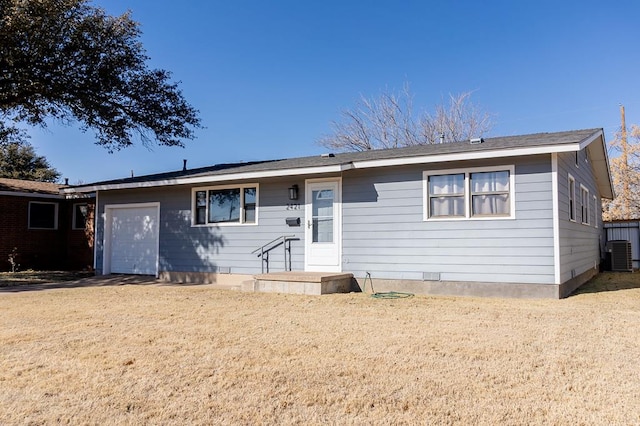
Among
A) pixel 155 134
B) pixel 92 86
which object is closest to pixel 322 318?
pixel 92 86

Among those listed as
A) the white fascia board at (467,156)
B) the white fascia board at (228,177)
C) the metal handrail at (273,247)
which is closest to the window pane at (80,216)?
the white fascia board at (228,177)

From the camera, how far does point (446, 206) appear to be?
28.4 feet

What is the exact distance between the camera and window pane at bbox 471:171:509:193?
817cm

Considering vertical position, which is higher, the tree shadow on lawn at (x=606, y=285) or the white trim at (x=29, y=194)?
the white trim at (x=29, y=194)

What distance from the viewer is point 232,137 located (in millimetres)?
26406

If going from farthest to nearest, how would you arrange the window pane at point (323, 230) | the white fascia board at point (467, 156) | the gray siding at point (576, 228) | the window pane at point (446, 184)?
the window pane at point (323, 230) → the window pane at point (446, 184) → the gray siding at point (576, 228) → the white fascia board at point (467, 156)

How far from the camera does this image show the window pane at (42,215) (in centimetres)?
1620

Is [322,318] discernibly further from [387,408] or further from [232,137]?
[232,137]

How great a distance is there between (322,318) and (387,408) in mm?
3141

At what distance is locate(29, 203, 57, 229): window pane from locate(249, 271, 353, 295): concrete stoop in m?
11.3

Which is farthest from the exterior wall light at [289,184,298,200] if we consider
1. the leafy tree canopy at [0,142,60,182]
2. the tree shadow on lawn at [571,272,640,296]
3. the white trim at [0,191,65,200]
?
the leafy tree canopy at [0,142,60,182]

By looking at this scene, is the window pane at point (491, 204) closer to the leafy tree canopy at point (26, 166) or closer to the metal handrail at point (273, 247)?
the metal handrail at point (273, 247)

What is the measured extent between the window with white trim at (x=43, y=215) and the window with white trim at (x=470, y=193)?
14.5 m

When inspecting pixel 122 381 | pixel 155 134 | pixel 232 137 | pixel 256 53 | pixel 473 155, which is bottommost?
pixel 122 381
